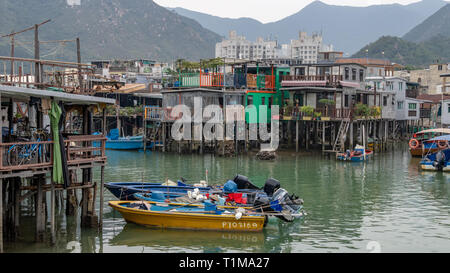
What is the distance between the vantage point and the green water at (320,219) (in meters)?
20.8

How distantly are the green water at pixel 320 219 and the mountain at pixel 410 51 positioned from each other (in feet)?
358

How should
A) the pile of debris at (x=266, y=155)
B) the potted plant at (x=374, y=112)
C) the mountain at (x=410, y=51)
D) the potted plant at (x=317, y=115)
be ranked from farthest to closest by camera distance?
the mountain at (x=410, y=51) < the potted plant at (x=374, y=112) < the potted plant at (x=317, y=115) < the pile of debris at (x=266, y=155)

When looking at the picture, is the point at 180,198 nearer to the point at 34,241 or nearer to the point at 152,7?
the point at 34,241

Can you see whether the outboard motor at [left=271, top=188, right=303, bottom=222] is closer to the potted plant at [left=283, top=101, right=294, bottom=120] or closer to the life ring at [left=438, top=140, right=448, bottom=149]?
the life ring at [left=438, top=140, right=448, bottom=149]

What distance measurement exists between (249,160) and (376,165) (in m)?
10.5

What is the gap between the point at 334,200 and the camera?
29.7m

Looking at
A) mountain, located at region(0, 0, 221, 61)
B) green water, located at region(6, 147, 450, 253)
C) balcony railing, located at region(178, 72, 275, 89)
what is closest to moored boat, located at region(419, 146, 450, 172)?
green water, located at region(6, 147, 450, 253)

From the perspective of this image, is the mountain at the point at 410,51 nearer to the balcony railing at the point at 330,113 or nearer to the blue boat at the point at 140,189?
the balcony railing at the point at 330,113

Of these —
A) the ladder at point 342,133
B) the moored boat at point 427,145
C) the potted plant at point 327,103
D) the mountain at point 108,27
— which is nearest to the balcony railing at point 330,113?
the potted plant at point 327,103

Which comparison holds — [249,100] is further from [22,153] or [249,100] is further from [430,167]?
[22,153]

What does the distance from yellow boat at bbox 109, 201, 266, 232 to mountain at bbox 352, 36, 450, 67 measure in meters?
127

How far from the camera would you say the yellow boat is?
2217 centimetres

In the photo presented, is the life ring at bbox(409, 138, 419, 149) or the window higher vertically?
the window
